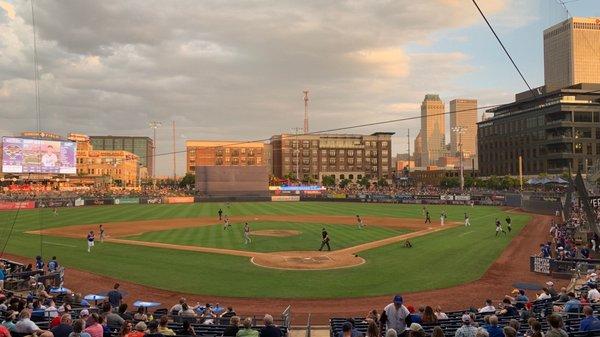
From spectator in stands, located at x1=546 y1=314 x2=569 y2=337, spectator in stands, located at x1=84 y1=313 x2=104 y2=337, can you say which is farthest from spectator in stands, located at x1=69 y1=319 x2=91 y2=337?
spectator in stands, located at x1=546 y1=314 x2=569 y2=337

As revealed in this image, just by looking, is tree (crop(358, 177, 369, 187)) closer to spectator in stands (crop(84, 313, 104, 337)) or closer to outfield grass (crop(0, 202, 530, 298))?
outfield grass (crop(0, 202, 530, 298))

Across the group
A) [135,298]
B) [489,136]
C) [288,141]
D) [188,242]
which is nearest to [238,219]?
[188,242]

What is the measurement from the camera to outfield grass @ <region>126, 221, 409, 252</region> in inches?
1443

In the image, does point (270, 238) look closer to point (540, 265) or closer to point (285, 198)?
point (540, 265)

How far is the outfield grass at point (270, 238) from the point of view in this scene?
3666cm

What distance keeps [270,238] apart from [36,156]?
45.0 meters

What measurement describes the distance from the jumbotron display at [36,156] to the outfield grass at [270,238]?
31.8m

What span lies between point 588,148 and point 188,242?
95.9m

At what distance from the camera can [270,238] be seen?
40.8 meters

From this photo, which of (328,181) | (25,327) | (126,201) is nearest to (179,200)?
(126,201)

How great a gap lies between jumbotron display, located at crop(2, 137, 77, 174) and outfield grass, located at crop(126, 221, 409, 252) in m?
31.8

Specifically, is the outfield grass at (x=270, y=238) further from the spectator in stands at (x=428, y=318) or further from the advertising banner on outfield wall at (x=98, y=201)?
the advertising banner on outfield wall at (x=98, y=201)

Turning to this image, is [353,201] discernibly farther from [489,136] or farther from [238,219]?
[489,136]

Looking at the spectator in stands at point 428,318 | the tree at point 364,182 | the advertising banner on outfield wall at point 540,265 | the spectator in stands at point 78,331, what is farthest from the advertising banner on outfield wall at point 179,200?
the spectator in stands at point 78,331
